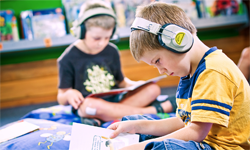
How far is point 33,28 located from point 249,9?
2059 mm

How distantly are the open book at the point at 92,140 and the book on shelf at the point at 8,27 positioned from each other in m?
1.63

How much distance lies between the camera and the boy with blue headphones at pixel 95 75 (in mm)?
1043

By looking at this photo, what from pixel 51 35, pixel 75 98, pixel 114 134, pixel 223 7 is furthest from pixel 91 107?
pixel 223 7

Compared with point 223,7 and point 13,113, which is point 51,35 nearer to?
point 13,113

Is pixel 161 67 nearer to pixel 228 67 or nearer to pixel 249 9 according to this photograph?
pixel 228 67

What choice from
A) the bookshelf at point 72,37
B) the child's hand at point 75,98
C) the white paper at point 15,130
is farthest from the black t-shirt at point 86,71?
the bookshelf at point 72,37

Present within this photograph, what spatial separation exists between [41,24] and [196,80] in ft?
5.81

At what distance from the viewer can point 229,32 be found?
2.22 m

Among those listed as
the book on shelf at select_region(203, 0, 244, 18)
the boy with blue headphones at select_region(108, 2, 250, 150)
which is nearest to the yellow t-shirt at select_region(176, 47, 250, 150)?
the boy with blue headphones at select_region(108, 2, 250, 150)

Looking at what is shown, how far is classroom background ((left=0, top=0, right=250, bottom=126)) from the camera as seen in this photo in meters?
1.94

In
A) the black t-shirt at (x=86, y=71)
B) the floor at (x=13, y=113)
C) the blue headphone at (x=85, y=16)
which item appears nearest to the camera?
the blue headphone at (x=85, y=16)

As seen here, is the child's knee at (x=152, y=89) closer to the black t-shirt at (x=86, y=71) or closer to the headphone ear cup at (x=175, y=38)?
the black t-shirt at (x=86, y=71)

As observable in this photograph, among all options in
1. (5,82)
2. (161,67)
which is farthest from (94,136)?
(5,82)

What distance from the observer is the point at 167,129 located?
2.33 ft
